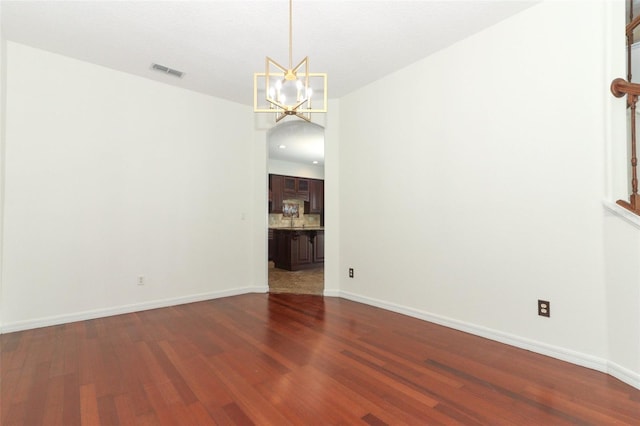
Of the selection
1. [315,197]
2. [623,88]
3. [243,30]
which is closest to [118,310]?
[243,30]

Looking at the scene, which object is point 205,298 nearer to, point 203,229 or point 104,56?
point 203,229

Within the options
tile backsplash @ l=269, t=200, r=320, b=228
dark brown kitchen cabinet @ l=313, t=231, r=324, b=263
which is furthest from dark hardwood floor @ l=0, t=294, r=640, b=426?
tile backsplash @ l=269, t=200, r=320, b=228

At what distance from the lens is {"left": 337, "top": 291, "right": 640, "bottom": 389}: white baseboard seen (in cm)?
208

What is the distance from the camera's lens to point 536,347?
8.27 ft

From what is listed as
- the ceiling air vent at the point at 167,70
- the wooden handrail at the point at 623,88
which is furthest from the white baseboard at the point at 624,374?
the ceiling air vent at the point at 167,70

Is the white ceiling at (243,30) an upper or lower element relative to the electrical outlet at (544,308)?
upper

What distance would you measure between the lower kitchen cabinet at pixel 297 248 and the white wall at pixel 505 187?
9.48 ft

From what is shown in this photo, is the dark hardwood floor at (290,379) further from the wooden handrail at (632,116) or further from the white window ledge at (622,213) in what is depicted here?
the wooden handrail at (632,116)

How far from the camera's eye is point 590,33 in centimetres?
228

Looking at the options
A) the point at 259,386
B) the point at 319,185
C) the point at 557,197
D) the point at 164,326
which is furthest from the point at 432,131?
the point at 319,185

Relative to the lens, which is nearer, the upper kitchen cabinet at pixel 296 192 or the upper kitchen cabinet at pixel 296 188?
the upper kitchen cabinet at pixel 296 192

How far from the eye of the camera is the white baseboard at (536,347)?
2.08 meters

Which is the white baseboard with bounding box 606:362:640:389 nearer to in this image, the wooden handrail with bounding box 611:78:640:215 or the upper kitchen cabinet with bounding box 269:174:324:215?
the wooden handrail with bounding box 611:78:640:215

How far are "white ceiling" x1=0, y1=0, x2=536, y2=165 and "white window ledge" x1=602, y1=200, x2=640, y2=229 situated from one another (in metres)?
1.74
